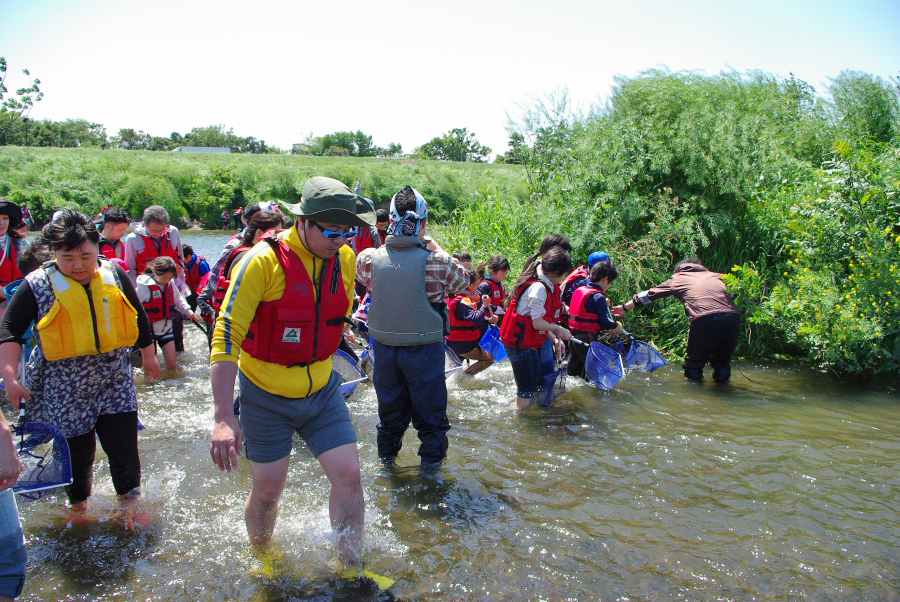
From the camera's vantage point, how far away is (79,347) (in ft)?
11.1

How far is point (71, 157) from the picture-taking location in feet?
142

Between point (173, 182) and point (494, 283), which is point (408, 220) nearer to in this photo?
point (494, 283)

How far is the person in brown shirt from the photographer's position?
6.75 m

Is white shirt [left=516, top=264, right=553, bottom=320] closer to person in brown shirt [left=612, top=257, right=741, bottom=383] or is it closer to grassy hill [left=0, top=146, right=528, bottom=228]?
person in brown shirt [left=612, top=257, right=741, bottom=383]

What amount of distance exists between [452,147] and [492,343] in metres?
87.4

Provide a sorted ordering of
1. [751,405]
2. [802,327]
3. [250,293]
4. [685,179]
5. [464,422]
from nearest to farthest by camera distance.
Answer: [250,293] < [464,422] < [751,405] < [802,327] < [685,179]

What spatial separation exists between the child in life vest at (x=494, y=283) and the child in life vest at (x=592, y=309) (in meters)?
0.94

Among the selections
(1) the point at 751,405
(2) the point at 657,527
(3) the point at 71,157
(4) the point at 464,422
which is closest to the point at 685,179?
(1) the point at 751,405

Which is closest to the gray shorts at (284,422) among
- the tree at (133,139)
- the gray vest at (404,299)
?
the gray vest at (404,299)

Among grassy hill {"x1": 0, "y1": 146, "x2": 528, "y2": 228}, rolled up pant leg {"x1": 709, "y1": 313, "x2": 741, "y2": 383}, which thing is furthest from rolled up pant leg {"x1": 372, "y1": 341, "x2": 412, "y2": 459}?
grassy hill {"x1": 0, "y1": 146, "x2": 528, "y2": 228}

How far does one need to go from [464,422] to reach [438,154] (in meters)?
90.7

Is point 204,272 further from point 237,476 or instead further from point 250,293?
point 250,293

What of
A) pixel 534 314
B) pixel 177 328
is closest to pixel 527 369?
pixel 534 314

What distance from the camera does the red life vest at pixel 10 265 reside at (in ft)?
19.9
